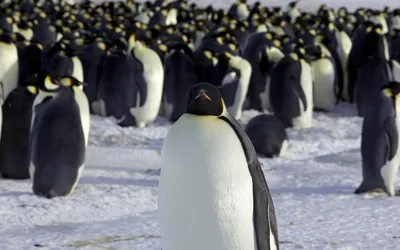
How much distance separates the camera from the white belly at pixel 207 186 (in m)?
3.75

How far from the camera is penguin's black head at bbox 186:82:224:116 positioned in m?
3.77

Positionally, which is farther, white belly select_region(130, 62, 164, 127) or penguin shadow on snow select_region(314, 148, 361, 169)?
white belly select_region(130, 62, 164, 127)

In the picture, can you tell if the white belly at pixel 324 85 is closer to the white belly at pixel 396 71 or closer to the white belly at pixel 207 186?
the white belly at pixel 396 71

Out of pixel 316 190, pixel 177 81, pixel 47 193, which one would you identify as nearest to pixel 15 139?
pixel 47 193

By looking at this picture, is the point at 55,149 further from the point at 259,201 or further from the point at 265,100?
the point at 265,100

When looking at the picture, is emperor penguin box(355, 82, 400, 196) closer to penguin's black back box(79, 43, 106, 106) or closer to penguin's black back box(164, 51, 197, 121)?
penguin's black back box(164, 51, 197, 121)

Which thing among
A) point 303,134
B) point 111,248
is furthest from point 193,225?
point 303,134

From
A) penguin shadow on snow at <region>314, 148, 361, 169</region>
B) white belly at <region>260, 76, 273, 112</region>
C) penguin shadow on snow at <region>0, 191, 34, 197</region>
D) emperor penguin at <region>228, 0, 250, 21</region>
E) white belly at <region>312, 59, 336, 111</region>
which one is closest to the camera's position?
penguin shadow on snow at <region>0, 191, 34, 197</region>

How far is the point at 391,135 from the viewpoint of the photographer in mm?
6438

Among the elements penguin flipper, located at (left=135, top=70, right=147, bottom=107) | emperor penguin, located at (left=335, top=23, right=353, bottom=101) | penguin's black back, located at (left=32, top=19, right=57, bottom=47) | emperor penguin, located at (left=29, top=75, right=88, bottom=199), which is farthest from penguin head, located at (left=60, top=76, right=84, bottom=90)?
penguin's black back, located at (left=32, top=19, right=57, bottom=47)

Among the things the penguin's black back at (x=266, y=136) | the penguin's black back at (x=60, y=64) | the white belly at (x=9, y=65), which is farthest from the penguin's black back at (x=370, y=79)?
the white belly at (x=9, y=65)

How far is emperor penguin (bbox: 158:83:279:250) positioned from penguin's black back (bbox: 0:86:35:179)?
3.43 metres

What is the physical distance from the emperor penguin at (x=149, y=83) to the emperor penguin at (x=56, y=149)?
143 inches

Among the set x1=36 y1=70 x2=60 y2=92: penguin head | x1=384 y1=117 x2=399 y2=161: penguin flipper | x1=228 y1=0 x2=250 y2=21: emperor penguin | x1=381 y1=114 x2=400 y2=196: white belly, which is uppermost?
x1=36 y1=70 x2=60 y2=92: penguin head
